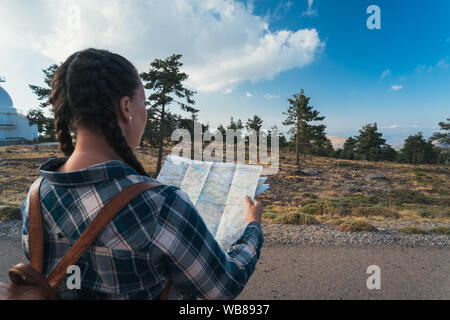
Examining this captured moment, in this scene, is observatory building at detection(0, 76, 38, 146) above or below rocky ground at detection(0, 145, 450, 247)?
above

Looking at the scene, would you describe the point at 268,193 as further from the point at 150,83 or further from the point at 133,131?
the point at 133,131

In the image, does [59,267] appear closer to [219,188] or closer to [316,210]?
[219,188]

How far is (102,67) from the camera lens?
899 millimetres

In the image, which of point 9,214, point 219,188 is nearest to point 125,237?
point 219,188

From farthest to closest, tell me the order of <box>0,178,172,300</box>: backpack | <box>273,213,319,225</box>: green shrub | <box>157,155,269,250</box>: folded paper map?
<box>273,213,319,225</box>: green shrub
<box>157,155,269,250</box>: folded paper map
<box>0,178,172,300</box>: backpack

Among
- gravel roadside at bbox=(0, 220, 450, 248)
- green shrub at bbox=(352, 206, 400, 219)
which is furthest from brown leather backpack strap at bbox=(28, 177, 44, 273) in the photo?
green shrub at bbox=(352, 206, 400, 219)

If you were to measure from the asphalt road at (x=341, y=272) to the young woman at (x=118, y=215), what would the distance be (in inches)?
101

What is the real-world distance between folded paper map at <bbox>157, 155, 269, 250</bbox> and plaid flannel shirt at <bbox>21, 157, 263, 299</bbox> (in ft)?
2.71

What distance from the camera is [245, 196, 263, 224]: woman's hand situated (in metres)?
1.49

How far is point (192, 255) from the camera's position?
0.87 meters

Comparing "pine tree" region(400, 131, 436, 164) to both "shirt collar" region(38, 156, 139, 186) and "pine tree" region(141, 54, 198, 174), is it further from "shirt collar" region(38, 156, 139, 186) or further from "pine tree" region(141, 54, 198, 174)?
"shirt collar" region(38, 156, 139, 186)

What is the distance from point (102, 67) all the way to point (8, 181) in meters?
18.3
